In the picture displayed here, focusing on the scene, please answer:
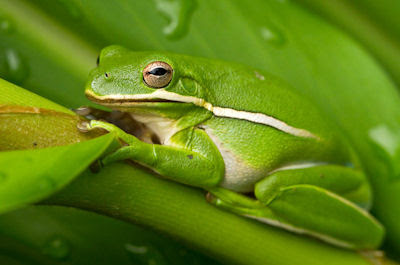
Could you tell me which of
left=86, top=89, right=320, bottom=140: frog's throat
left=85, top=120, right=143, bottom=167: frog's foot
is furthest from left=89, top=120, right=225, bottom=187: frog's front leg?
left=86, top=89, right=320, bottom=140: frog's throat

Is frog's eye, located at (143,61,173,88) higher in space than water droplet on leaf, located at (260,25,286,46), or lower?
lower

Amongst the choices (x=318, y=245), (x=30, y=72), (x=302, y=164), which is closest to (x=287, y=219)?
(x=318, y=245)

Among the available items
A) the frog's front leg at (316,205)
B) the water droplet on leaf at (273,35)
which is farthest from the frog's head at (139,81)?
the water droplet on leaf at (273,35)

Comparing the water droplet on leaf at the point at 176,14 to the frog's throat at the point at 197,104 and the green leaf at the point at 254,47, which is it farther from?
the frog's throat at the point at 197,104

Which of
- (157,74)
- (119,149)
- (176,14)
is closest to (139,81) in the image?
(157,74)

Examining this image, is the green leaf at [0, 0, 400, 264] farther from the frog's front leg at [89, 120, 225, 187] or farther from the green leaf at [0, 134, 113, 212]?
the green leaf at [0, 134, 113, 212]

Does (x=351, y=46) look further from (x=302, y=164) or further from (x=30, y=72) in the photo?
(x=30, y=72)
